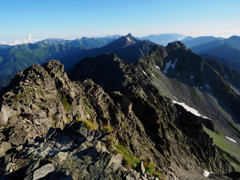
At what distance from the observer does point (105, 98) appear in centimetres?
4434

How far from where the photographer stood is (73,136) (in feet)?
50.6

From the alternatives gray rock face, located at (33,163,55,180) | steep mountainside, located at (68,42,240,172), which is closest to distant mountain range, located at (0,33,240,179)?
gray rock face, located at (33,163,55,180)

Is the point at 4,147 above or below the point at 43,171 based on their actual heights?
above

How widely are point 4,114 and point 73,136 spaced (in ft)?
35.7

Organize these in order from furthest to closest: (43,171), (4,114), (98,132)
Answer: (4,114) → (98,132) → (43,171)

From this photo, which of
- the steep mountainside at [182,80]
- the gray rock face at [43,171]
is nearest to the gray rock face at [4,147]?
the gray rock face at [43,171]

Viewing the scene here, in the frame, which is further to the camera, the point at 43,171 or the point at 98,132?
the point at 98,132

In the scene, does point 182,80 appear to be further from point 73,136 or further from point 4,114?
point 4,114

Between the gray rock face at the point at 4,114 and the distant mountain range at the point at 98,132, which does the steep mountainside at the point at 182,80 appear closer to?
the distant mountain range at the point at 98,132

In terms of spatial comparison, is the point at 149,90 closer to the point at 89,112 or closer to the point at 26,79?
the point at 89,112

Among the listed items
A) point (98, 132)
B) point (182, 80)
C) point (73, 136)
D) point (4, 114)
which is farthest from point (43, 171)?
point (182, 80)

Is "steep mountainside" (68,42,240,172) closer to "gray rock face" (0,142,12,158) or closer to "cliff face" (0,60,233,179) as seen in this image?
"cliff face" (0,60,233,179)

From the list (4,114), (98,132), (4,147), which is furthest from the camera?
(4,114)

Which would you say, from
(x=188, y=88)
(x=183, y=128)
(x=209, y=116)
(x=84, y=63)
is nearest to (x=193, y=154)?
(x=183, y=128)
